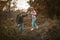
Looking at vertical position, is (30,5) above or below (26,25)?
above

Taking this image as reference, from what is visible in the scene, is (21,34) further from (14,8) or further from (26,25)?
(14,8)

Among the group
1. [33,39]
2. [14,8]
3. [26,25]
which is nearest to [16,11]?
[14,8]

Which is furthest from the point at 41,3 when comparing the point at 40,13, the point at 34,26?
the point at 34,26

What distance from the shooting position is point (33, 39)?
3084mm

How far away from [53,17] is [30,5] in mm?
366

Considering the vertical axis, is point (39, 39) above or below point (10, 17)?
below

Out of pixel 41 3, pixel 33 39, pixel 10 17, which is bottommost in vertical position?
pixel 33 39

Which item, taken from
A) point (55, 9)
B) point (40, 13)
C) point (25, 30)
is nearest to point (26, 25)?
point (25, 30)

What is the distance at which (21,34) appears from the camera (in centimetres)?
313

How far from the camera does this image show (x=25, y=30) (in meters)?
3.11

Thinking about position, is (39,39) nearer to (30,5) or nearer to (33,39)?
(33,39)

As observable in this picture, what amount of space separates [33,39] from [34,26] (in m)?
0.18

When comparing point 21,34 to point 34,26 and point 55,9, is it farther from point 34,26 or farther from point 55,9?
point 55,9

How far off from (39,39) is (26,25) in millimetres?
269
